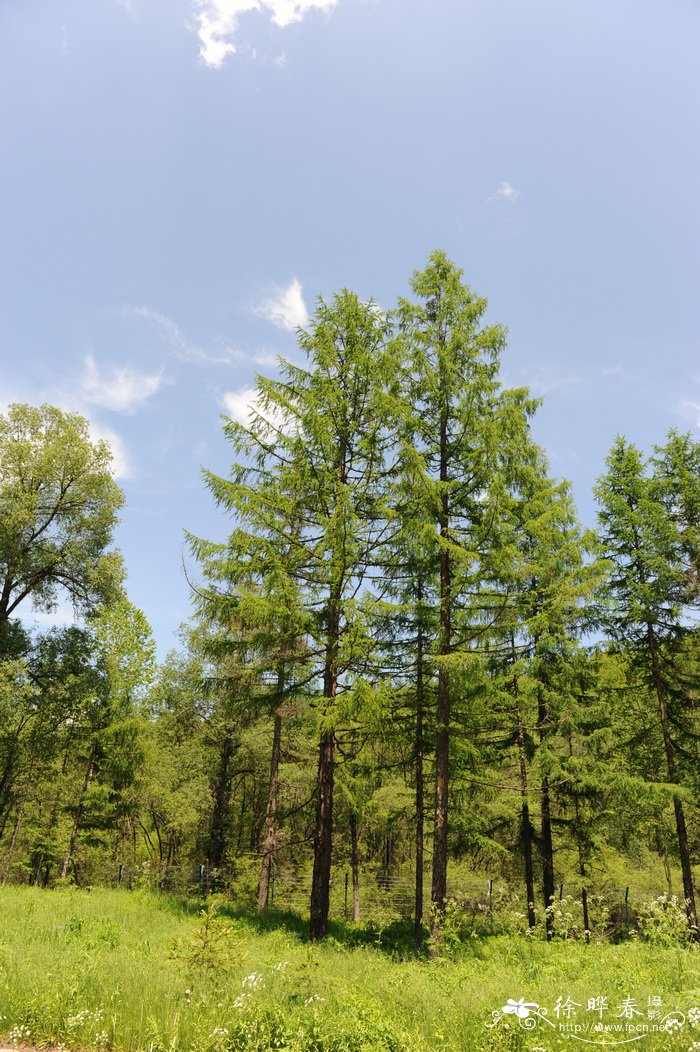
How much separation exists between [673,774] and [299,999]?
48.5 feet

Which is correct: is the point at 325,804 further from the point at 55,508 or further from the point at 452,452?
the point at 55,508

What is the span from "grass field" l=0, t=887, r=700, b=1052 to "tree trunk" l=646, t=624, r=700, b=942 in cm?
756

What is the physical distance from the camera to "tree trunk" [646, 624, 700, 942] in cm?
1442

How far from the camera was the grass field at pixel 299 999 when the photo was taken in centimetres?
505

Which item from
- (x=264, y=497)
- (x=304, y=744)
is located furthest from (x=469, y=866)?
(x=264, y=497)

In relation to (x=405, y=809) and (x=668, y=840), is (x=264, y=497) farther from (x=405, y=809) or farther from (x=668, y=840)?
(x=668, y=840)

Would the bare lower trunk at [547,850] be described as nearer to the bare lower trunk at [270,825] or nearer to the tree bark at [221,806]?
the bare lower trunk at [270,825]

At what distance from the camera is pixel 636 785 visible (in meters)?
15.3

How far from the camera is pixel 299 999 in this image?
18.7 feet

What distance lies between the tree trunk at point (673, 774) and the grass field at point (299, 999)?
7.56 meters

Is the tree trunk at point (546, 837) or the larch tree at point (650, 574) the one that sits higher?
the larch tree at point (650, 574)

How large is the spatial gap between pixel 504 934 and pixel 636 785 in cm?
596

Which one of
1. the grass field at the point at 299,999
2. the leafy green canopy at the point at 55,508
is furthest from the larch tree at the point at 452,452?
the leafy green canopy at the point at 55,508

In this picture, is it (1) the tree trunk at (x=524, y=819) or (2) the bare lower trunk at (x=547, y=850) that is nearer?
(2) the bare lower trunk at (x=547, y=850)
